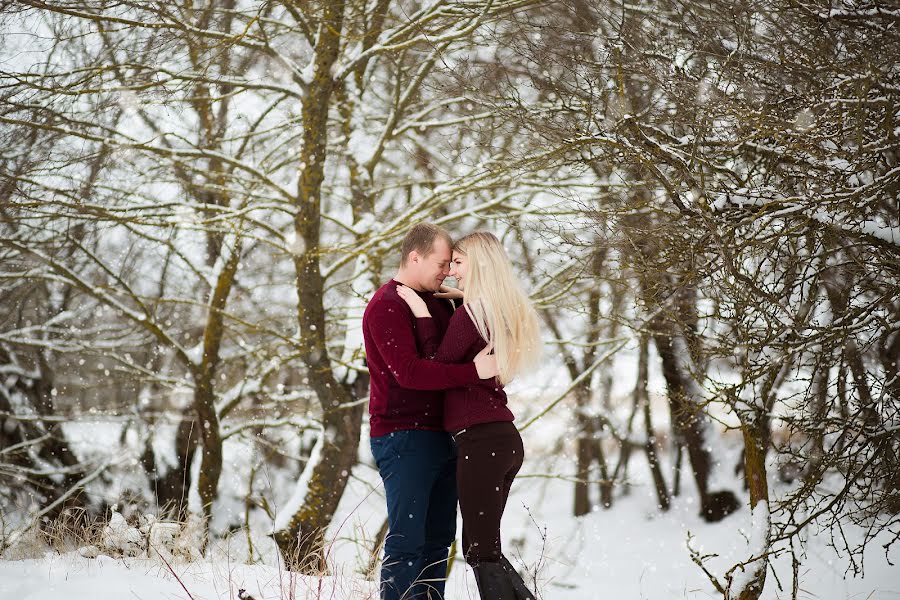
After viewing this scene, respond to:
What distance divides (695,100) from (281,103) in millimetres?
5659

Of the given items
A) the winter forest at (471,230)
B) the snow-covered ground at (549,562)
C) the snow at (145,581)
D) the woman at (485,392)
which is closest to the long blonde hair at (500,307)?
the woman at (485,392)

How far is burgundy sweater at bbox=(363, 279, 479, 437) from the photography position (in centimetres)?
286

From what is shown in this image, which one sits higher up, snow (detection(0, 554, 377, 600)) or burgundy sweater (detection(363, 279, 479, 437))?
burgundy sweater (detection(363, 279, 479, 437))

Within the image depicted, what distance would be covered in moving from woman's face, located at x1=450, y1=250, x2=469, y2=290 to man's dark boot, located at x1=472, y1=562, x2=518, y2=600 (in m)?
1.13

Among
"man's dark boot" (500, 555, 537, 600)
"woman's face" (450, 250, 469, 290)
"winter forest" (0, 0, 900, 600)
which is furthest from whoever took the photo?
"winter forest" (0, 0, 900, 600)

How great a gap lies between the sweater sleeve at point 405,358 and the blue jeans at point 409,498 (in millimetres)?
285

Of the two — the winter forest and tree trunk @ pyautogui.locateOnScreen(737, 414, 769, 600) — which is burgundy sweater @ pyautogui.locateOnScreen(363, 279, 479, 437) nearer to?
the winter forest

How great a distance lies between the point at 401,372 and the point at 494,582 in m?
0.89

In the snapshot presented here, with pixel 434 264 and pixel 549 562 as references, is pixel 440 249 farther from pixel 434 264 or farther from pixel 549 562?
pixel 549 562

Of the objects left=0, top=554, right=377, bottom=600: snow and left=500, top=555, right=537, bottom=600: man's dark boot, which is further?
left=0, top=554, right=377, bottom=600: snow

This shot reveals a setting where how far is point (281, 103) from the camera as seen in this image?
26.0ft

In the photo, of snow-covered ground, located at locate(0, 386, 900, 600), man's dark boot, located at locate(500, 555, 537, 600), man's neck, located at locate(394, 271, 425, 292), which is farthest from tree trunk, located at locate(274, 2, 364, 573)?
man's dark boot, located at locate(500, 555, 537, 600)

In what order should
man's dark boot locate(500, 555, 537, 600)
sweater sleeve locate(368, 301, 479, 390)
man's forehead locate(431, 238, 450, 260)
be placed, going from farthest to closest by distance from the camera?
man's forehead locate(431, 238, 450, 260), sweater sleeve locate(368, 301, 479, 390), man's dark boot locate(500, 555, 537, 600)

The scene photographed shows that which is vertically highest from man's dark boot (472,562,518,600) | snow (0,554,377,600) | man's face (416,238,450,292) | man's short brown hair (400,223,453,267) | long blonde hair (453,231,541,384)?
man's short brown hair (400,223,453,267)
